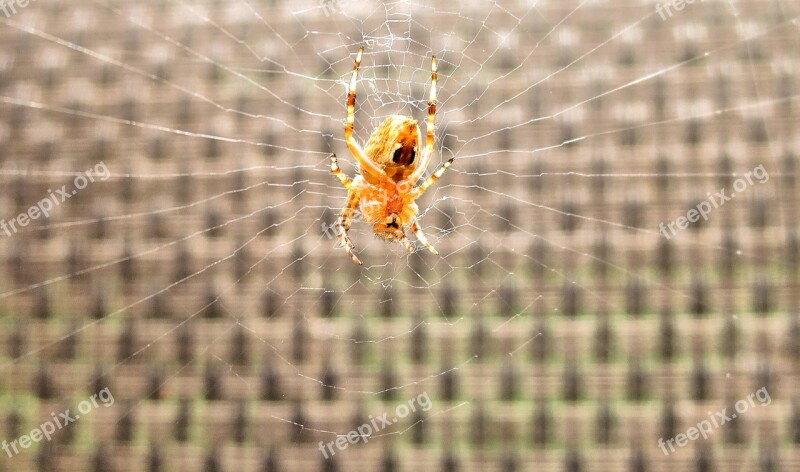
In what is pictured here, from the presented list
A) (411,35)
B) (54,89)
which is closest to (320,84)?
(411,35)

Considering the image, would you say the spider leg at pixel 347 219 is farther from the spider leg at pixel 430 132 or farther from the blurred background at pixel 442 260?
the blurred background at pixel 442 260

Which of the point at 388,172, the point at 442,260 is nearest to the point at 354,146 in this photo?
the point at 388,172

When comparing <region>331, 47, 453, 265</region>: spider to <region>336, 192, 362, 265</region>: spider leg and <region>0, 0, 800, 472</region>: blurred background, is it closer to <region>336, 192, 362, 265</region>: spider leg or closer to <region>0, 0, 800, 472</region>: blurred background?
<region>336, 192, 362, 265</region>: spider leg

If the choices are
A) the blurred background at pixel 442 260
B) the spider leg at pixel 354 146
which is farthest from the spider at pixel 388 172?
the blurred background at pixel 442 260

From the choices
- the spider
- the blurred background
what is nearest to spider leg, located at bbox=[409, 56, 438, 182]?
the spider

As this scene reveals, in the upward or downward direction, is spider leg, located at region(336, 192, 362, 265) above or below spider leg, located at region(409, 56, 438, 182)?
below

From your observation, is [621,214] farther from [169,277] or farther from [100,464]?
[100,464]
